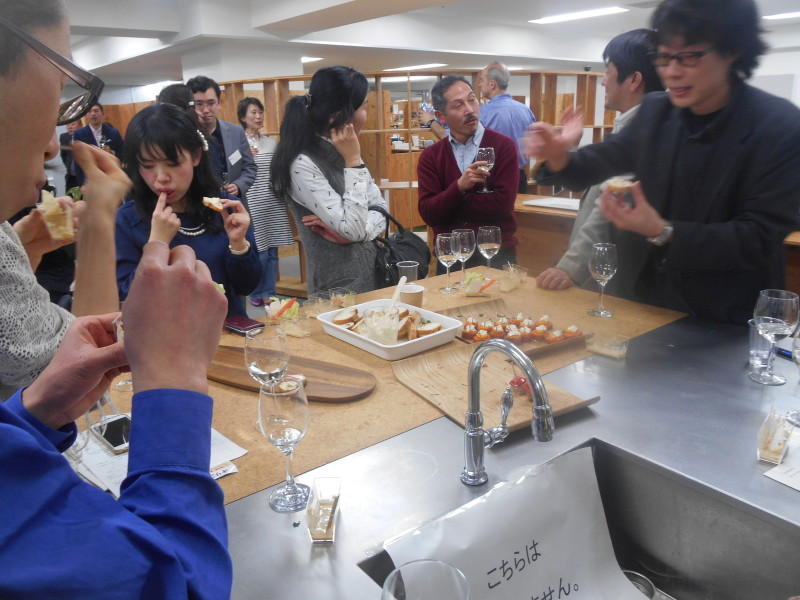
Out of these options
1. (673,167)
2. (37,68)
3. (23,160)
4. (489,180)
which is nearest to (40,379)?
(23,160)

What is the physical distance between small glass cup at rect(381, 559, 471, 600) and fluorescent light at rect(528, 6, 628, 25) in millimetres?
10554

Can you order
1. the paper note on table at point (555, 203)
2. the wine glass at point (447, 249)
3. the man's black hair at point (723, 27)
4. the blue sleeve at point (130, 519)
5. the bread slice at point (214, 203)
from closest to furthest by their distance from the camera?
the blue sleeve at point (130, 519) < the man's black hair at point (723, 27) < the bread slice at point (214, 203) < the wine glass at point (447, 249) < the paper note on table at point (555, 203)

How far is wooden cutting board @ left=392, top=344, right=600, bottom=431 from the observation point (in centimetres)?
134

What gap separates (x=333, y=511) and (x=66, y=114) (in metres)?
0.83

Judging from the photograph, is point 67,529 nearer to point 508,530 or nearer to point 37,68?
point 37,68

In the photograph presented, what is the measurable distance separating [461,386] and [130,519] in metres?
1.01

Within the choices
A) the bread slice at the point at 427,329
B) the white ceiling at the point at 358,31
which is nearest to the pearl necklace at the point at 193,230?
the bread slice at the point at 427,329

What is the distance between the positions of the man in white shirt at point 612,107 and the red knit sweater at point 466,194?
594 mm

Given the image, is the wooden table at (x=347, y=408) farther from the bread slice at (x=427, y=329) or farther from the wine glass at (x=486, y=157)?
the wine glass at (x=486, y=157)

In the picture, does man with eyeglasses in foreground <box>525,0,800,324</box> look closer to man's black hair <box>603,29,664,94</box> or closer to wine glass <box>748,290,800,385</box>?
wine glass <box>748,290,800,385</box>

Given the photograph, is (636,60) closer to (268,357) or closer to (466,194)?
(466,194)

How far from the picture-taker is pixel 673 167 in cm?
198

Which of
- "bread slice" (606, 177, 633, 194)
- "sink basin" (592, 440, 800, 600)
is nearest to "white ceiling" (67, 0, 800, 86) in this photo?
"bread slice" (606, 177, 633, 194)

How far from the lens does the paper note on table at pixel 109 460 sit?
1.13 metres
